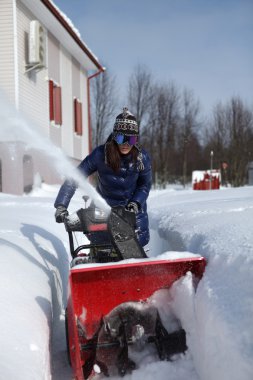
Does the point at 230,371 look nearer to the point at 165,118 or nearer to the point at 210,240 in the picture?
the point at 210,240

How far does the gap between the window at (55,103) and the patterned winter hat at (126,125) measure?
11434 mm

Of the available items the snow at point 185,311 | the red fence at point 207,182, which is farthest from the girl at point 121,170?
the red fence at point 207,182

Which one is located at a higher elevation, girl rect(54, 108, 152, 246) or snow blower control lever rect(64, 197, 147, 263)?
girl rect(54, 108, 152, 246)

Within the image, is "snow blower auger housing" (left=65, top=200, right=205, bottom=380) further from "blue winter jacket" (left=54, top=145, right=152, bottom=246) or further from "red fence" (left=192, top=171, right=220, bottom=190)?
"red fence" (left=192, top=171, right=220, bottom=190)

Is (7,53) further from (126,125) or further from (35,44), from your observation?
(126,125)

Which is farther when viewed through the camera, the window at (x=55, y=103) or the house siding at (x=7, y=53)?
the window at (x=55, y=103)

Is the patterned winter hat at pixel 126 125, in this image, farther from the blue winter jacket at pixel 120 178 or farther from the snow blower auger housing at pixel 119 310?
the snow blower auger housing at pixel 119 310

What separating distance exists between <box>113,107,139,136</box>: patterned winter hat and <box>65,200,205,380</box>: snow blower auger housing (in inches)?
38.3

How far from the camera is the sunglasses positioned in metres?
3.59

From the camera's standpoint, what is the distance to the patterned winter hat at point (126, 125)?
11.8 ft

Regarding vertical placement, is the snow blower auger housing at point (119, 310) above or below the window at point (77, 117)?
below

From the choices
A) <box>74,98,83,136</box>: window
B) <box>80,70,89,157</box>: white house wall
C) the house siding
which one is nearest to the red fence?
<box>80,70,89,157</box>: white house wall

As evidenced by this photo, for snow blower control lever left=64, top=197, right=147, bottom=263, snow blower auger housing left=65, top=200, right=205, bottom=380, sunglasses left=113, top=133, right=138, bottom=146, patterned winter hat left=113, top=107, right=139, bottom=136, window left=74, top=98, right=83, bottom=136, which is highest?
window left=74, top=98, right=83, bottom=136

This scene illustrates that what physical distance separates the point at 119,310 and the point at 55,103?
42.6 ft
